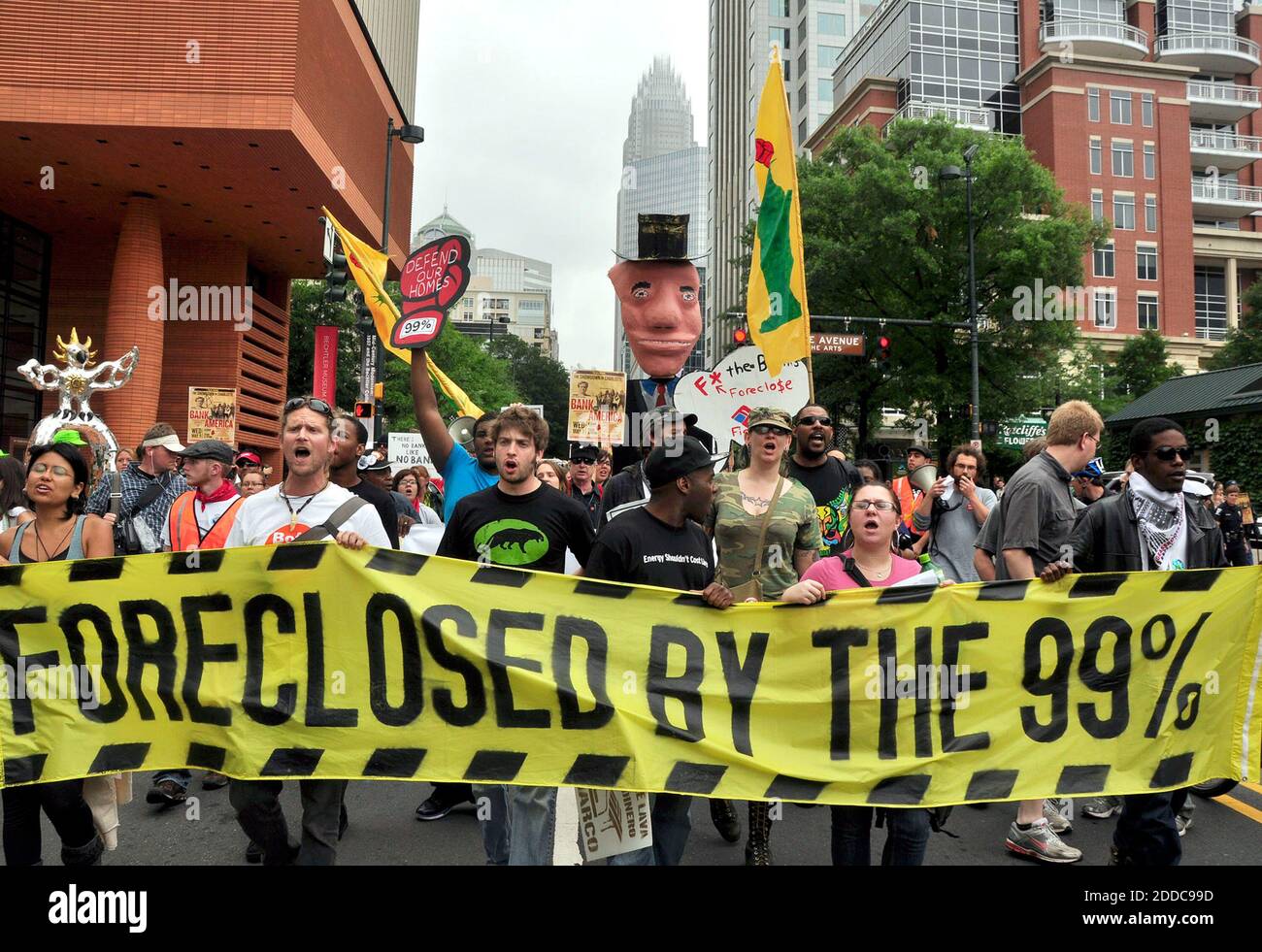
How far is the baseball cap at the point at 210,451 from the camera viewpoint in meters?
5.92

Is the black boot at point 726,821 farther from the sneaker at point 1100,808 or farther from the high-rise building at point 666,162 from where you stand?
the high-rise building at point 666,162

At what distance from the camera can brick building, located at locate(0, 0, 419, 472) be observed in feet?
72.0

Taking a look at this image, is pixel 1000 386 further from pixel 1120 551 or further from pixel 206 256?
pixel 1120 551

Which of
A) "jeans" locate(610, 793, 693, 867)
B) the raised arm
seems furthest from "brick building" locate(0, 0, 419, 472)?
"jeans" locate(610, 793, 693, 867)

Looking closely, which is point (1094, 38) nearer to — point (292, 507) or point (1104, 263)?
point (1104, 263)

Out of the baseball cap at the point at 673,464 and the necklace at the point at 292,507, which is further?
the necklace at the point at 292,507

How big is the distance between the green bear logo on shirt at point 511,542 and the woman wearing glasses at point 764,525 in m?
0.98

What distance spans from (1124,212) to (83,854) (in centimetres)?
5959

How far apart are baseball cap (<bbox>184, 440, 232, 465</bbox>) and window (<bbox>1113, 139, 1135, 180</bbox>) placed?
5752 cm

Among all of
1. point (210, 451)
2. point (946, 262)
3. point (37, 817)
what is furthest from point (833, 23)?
point (37, 817)

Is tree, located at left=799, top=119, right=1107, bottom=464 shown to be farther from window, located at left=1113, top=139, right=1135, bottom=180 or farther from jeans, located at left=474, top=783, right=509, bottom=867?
jeans, located at left=474, top=783, right=509, bottom=867

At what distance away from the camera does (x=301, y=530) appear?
4145mm

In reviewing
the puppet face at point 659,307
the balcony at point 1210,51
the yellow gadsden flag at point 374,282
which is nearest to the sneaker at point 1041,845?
the yellow gadsden flag at point 374,282
